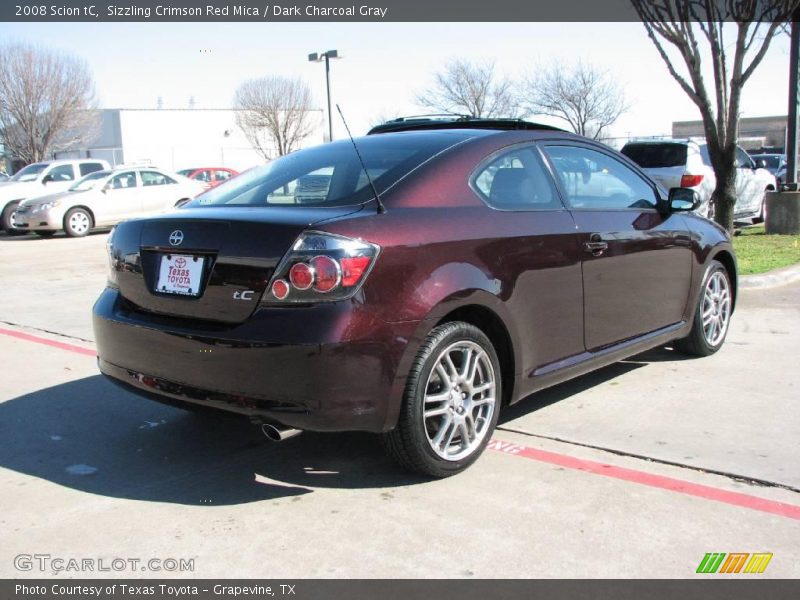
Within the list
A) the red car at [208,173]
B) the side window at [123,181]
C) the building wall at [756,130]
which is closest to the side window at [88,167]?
the side window at [123,181]

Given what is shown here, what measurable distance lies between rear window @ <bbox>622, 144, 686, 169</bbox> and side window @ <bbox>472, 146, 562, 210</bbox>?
938 centimetres

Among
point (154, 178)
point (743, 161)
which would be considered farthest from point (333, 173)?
point (154, 178)

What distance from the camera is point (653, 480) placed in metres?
3.70

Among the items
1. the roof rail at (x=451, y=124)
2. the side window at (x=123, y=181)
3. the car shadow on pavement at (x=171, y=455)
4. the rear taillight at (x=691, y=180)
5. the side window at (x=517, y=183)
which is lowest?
the car shadow on pavement at (x=171, y=455)

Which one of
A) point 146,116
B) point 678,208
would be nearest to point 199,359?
point 678,208

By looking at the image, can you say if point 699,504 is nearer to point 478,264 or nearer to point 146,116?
point 478,264

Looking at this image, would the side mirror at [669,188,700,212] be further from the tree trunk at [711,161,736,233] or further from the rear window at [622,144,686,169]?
the rear window at [622,144,686,169]

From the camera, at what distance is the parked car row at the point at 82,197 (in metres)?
18.3

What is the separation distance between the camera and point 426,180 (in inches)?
150

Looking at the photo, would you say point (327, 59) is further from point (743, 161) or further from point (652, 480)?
point (652, 480)

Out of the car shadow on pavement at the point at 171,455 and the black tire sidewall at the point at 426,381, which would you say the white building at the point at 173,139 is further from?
the black tire sidewall at the point at 426,381

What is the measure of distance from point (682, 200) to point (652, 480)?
2.38 m

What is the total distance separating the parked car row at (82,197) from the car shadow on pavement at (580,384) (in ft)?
44.1

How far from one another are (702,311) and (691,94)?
6558mm
